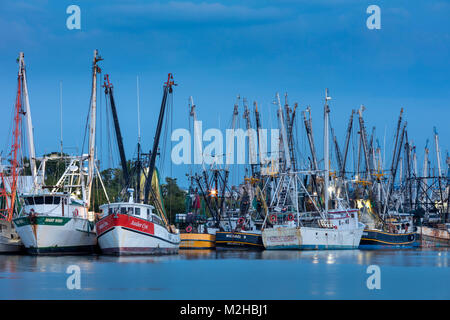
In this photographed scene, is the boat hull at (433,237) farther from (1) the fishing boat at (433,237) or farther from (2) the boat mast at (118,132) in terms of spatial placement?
(2) the boat mast at (118,132)

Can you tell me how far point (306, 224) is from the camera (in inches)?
3024

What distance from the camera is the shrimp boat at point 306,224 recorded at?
68875mm

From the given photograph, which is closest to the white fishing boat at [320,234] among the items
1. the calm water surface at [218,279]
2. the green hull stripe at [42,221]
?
the calm water surface at [218,279]

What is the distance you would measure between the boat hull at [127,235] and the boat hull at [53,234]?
3311 millimetres

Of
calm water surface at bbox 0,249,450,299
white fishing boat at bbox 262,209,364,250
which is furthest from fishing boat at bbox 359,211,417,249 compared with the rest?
calm water surface at bbox 0,249,450,299

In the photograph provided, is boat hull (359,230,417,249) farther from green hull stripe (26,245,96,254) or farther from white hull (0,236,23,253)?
white hull (0,236,23,253)

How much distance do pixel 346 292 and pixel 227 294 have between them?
18.6 ft

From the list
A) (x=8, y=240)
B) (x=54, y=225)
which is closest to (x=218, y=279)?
(x=54, y=225)

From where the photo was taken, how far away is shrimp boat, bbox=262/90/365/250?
68.9m

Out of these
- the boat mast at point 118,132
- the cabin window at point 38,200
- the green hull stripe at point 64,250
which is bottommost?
the green hull stripe at point 64,250

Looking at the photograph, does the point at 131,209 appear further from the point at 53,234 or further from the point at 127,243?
the point at 53,234

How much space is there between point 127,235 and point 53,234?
6.98 m
